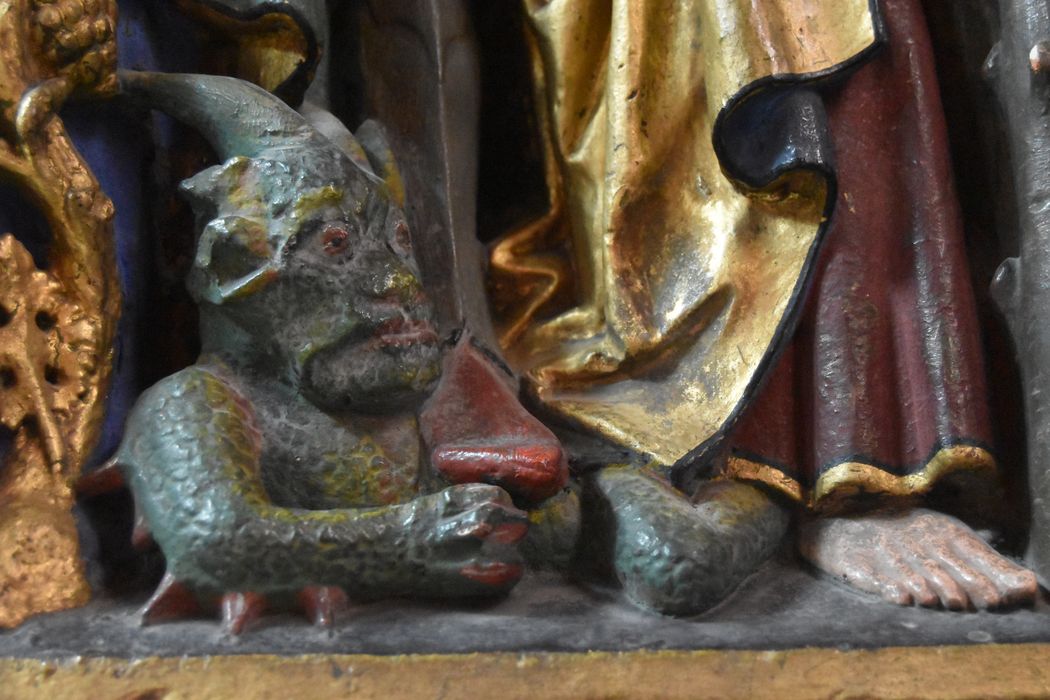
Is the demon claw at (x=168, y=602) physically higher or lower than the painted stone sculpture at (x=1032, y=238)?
lower

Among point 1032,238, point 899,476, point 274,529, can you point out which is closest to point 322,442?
point 274,529

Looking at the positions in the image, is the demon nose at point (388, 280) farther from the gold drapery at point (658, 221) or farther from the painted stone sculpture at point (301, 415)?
the gold drapery at point (658, 221)

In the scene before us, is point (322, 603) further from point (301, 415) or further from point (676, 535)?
point (676, 535)

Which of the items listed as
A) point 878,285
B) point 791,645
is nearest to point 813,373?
point 878,285

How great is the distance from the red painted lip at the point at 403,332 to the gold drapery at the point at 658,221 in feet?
0.74

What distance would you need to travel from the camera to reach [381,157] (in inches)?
47.1

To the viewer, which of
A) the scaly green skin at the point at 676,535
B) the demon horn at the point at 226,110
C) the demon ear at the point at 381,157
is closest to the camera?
the scaly green skin at the point at 676,535

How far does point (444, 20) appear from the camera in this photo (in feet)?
4.43

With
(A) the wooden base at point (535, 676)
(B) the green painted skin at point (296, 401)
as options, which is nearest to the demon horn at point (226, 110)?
(B) the green painted skin at point (296, 401)

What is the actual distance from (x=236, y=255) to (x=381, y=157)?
9.8 inches

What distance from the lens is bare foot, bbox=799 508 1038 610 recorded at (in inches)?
39.2

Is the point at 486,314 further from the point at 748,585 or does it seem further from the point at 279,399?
the point at 748,585

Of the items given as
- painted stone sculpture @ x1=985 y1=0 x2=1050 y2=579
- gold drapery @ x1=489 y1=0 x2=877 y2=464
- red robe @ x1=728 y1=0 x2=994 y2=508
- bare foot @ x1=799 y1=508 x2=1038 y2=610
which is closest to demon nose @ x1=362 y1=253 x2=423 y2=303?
gold drapery @ x1=489 y1=0 x2=877 y2=464

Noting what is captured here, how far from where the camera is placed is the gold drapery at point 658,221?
1.16 metres
